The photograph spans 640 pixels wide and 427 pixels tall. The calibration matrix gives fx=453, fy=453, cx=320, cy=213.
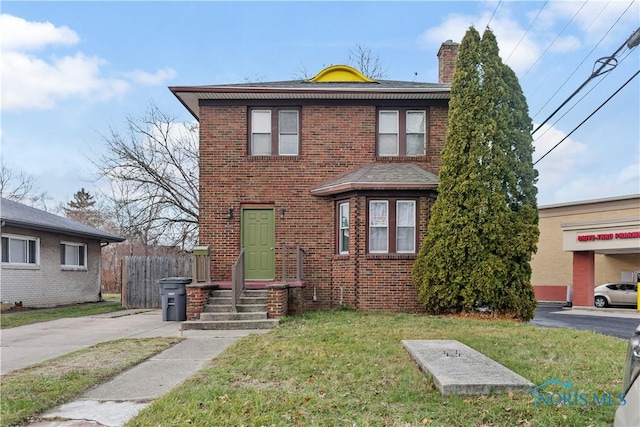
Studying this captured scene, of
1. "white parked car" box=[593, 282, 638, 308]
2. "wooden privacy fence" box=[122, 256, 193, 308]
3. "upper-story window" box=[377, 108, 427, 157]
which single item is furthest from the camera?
"white parked car" box=[593, 282, 638, 308]

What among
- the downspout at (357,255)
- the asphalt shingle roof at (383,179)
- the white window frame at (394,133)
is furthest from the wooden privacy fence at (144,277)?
the white window frame at (394,133)

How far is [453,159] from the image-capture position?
37.2ft

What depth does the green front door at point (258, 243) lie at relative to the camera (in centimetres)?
1282

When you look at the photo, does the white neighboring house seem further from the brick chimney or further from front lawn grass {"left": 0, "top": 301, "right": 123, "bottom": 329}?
the brick chimney

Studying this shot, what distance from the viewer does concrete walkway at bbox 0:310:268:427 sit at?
15.1ft

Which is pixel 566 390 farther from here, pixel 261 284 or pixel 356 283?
pixel 261 284

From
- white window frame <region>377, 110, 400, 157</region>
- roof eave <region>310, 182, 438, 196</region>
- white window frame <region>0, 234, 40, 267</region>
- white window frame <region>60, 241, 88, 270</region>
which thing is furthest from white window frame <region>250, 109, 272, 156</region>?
white window frame <region>60, 241, 88, 270</region>

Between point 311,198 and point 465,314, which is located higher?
point 311,198

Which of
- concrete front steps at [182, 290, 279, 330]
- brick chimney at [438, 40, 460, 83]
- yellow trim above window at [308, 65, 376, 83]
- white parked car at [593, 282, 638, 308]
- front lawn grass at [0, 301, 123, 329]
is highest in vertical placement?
brick chimney at [438, 40, 460, 83]

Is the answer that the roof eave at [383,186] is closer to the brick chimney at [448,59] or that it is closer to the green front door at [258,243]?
the green front door at [258,243]

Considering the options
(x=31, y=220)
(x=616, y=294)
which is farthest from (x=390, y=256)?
(x=616, y=294)

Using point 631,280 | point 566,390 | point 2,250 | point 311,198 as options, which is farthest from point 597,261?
point 2,250

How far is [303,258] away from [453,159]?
4794 millimetres

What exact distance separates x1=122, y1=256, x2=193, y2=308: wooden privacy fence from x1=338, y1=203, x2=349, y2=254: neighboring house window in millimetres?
6450
